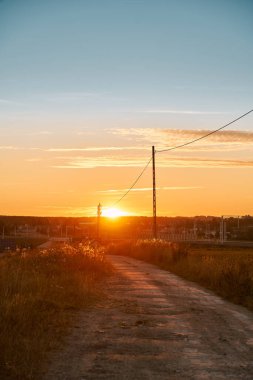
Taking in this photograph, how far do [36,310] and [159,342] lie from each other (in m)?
3.19

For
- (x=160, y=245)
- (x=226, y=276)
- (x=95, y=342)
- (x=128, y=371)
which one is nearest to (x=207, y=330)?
(x=95, y=342)

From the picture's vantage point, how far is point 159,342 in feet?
31.0

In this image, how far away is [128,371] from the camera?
756 centimetres

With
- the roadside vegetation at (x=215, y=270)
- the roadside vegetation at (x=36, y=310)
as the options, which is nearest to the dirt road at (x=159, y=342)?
the roadside vegetation at (x=36, y=310)

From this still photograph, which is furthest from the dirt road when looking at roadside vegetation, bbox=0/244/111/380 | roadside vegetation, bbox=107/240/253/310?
roadside vegetation, bbox=107/240/253/310

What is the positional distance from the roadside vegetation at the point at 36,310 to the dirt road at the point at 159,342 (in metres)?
0.31

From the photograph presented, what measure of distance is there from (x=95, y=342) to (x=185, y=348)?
157 centimetres

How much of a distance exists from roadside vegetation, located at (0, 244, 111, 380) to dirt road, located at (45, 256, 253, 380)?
312 millimetres

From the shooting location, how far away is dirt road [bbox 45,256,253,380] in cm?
757

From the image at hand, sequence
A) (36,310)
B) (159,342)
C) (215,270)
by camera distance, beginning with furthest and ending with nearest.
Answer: (215,270) < (36,310) < (159,342)

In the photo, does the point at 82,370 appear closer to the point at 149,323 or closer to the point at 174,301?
the point at 149,323

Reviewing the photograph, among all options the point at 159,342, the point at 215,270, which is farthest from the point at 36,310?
the point at 215,270

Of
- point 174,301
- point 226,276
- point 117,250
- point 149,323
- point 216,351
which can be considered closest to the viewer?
point 216,351

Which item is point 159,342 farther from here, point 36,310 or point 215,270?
point 215,270
